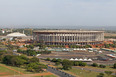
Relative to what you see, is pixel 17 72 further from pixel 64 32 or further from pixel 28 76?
pixel 64 32

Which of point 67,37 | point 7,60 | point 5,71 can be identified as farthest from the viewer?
point 67,37

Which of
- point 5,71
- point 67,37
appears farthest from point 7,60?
point 67,37

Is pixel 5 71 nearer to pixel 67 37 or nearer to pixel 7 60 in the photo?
pixel 7 60

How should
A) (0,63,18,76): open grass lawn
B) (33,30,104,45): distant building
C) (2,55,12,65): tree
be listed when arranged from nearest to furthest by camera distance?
(0,63,18,76): open grass lawn → (2,55,12,65): tree → (33,30,104,45): distant building

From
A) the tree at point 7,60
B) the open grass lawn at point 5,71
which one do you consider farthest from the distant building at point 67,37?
the open grass lawn at point 5,71

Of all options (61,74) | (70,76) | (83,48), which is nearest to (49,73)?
Answer: (61,74)

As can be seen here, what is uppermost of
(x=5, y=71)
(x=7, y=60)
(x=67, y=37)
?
(x=67, y=37)

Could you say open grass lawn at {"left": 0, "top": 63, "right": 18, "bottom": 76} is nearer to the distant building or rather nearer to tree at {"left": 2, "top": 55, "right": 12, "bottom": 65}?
tree at {"left": 2, "top": 55, "right": 12, "bottom": 65}

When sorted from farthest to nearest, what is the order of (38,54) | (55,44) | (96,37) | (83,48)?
1. (96,37)
2. (55,44)
3. (83,48)
4. (38,54)

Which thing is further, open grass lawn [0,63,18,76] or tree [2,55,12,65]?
tree [2,55,12,65]

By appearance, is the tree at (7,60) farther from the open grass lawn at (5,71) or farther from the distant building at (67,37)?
the distant building at (67,37)

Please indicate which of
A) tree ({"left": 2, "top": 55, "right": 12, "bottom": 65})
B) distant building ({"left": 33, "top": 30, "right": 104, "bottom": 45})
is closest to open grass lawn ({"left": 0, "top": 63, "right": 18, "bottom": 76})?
tree ({"left": 2, "top": 55, "right": 12, "bottom": 65})
